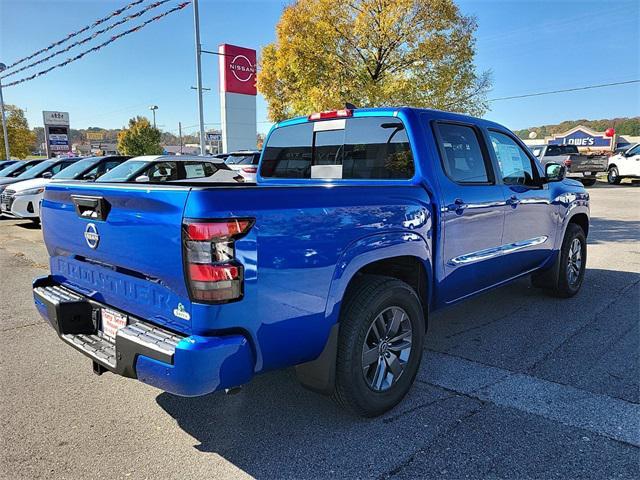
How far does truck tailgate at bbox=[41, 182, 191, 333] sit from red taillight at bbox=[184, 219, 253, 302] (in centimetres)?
7

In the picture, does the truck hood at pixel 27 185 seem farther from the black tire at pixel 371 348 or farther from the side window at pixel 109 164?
the black tire at pixel 371 348

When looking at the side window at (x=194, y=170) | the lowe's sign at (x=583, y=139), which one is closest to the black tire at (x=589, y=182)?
the side window at (x=194, y=170)

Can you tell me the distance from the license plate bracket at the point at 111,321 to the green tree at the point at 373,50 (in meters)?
12.8

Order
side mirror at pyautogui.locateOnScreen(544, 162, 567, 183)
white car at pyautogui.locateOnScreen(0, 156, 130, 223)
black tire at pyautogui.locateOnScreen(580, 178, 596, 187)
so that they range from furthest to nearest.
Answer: black tire at pyautogui.locateOnScreen(580, 178, 596, 187) < white car at pyautogui.locateOnScreen(0, 156, 130, 223) < side mirror at pyautogui.locateOnScreen(544, 162, 567, 183)

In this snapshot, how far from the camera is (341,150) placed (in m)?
3.99

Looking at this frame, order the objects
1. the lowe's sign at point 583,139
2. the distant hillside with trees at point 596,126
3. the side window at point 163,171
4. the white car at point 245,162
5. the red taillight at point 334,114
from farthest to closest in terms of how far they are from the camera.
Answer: the distant hillside with trees at point 596,126 → the lowe's sign at point 583,139 → the white car at point 245,162 → the side window at point 163,171 → the red taillight at point 334,114

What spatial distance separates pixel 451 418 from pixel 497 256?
1.66 metres

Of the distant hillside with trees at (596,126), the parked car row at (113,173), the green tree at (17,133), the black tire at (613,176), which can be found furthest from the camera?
the distant hillside with trees at (596,126)

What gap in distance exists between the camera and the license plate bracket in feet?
8.44

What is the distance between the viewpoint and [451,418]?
296 centimetres

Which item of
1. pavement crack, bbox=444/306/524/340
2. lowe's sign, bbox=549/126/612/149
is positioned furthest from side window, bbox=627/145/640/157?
lowe's sign, bbox=549/126/612/149

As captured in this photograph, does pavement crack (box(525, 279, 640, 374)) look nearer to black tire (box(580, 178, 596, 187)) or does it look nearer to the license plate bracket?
the license plate bracket

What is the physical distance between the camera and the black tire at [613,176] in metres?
22.4

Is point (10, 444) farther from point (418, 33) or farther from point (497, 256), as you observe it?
point (418, 33)
